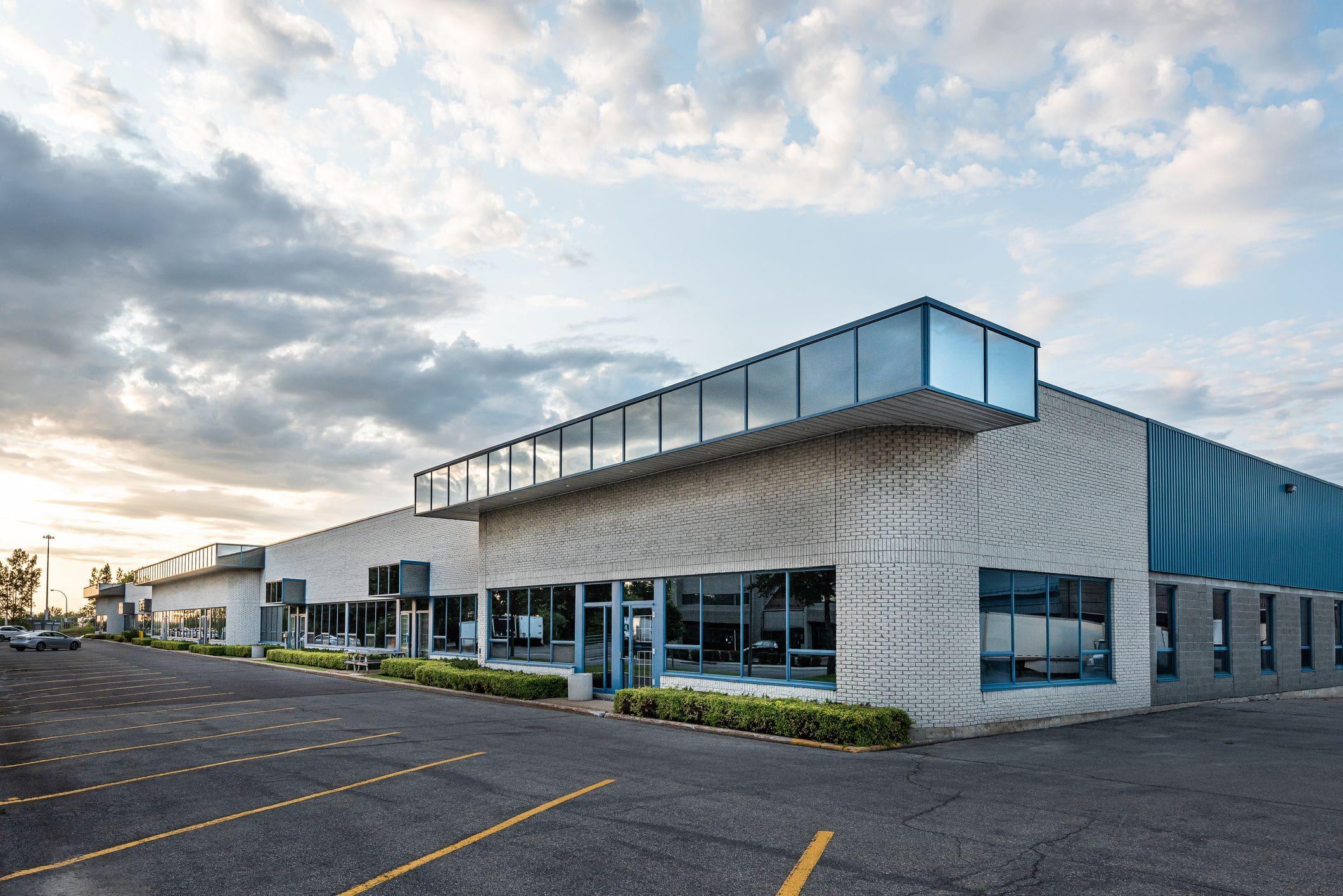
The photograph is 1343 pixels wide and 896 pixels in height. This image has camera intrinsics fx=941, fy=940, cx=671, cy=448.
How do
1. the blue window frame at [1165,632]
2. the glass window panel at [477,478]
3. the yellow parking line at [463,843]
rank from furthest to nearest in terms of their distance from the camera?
the glass window panel at [477,478] → the blue window frame at [1165,632] → the yellow parking line at [463,843]

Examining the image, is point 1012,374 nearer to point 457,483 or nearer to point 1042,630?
point 1042,630

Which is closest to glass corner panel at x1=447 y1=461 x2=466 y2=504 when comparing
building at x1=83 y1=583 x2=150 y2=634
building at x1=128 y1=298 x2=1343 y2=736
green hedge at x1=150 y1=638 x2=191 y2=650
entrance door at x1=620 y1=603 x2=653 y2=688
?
building at x1=128 y1=298 x2=1343 y2=736

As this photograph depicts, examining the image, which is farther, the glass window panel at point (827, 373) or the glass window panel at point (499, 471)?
the glass window panel at point (499, 471)

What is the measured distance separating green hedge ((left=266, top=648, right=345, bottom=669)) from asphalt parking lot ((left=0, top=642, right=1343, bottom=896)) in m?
20.3

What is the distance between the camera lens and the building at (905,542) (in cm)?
1739

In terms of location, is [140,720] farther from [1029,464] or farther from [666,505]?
[1029,464]

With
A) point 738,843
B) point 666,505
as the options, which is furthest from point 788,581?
point 738,843

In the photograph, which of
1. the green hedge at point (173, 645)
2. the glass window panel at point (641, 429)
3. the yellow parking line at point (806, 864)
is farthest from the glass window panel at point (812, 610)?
the green hedge at point (173, 645)

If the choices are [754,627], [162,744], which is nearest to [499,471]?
[754,627]

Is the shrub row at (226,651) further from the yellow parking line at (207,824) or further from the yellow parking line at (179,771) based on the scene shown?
the yellow parking line at (207,824)

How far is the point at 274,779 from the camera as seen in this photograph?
42.9 feet

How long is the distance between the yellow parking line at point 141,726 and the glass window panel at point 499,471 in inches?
333

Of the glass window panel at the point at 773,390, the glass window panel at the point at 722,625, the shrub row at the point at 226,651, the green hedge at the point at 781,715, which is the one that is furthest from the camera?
the shrub row at the point at 226,651

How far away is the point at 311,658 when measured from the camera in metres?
42.7
